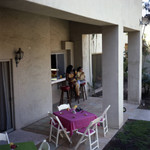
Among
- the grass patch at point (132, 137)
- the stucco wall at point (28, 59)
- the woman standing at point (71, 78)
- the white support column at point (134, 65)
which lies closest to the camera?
the grass patch at point (132, 137)

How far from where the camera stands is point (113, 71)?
23.5ft

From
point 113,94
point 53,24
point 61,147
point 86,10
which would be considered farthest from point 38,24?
point 61,147

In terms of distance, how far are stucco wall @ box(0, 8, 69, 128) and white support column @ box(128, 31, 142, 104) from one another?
4.41m

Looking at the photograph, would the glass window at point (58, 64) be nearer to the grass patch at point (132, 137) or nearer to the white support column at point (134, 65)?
the white support column at point (134, 65)

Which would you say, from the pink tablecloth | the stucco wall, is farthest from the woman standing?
the pink tablecloth

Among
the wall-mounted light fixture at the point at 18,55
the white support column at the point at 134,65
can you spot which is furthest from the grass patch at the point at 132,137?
the wall-mounted light fixture at the point at 18,55

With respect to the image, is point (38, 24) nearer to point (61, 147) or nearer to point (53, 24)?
point (53, 24)

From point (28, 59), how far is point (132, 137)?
4.35m

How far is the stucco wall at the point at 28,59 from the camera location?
680 centimetres

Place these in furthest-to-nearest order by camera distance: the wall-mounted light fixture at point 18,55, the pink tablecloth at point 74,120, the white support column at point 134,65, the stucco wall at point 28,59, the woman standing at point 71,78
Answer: the white support column at point 134,65 → the woman standing at point 71,78 → the wall-mounted light fixture at point 18,55 → the stucco wall at point 28,59 → the pink tablecloth at point 74,120

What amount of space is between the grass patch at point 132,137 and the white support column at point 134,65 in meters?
2.95

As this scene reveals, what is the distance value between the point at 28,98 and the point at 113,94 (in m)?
3.00

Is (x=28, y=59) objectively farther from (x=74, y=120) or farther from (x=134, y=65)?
(x=134, y=65)

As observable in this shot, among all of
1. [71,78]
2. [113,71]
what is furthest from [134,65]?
[113,71]
